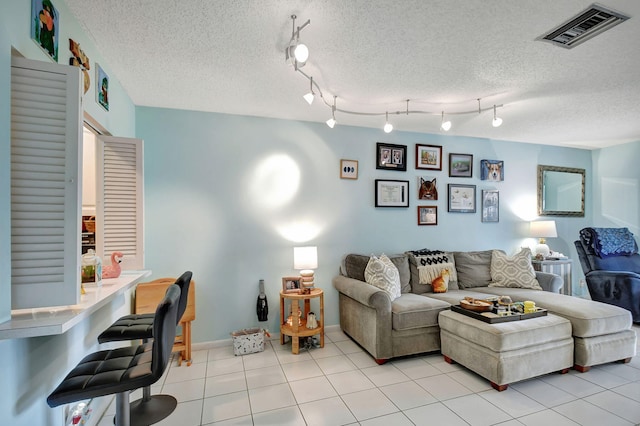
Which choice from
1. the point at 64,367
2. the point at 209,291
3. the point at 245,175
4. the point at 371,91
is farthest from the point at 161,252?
the point at 371,91

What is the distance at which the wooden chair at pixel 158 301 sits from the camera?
9.32 feet

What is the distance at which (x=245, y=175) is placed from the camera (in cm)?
343

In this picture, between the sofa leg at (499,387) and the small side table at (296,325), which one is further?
the small side table at (296,325)

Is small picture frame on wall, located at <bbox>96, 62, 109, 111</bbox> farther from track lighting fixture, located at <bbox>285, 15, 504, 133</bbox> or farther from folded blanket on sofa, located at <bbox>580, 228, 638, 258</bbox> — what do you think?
folded blanket on sofa, located at <bbox>580, 228, 638, 258</bbox>

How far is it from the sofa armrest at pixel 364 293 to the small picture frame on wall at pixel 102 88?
2672 mm

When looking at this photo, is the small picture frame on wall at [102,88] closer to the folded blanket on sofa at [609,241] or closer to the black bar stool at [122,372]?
the black bar stool at [122,372]

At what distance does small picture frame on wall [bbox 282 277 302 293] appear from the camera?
11.0ft

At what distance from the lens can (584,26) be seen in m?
1.86

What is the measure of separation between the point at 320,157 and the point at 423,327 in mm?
2173

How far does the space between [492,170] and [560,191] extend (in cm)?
146

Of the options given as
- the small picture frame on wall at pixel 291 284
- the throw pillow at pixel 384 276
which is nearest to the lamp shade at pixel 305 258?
the small picture frame on wall at pixel 291 284

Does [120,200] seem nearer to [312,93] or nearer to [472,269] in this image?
[312,93]

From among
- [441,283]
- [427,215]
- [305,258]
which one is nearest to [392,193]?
[427,215]

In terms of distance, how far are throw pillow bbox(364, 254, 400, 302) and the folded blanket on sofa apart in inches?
110
